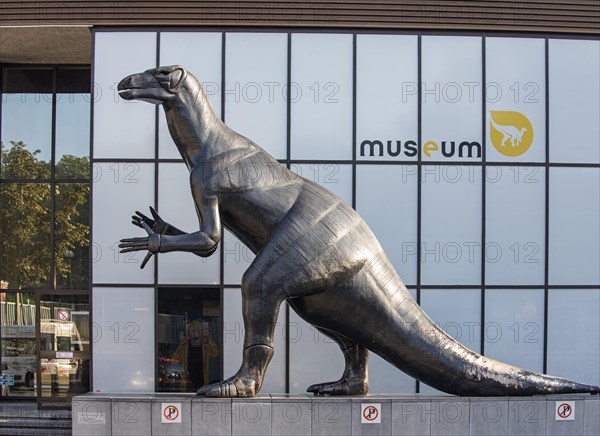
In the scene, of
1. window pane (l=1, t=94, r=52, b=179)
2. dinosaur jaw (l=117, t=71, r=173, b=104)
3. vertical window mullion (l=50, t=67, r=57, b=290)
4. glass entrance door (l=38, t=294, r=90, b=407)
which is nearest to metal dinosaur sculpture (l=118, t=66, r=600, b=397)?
dinosaur jaw (l=117, t=71, r=173, b=104)

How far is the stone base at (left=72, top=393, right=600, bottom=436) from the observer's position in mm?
7355

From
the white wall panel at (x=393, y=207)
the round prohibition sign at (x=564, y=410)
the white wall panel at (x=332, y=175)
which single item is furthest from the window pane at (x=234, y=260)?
the round prohibition sign at (x=564, y=410)

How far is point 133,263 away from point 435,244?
17.2 ft

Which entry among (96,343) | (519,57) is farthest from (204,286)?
(519,57)

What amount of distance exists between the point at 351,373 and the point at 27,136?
10.8 m

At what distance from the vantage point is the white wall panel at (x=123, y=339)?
42.7ft

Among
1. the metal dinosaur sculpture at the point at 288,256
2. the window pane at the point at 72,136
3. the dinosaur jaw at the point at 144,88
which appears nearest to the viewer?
the metal dinosaur sculpture at the point at 288,256

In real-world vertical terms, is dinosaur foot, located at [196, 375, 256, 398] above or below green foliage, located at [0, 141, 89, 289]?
below

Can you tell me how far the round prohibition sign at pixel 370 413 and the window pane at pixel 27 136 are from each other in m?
10.8

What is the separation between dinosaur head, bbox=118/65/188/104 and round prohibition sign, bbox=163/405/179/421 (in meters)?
3.02

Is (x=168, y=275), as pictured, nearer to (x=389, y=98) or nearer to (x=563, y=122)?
(x=389, y=98)

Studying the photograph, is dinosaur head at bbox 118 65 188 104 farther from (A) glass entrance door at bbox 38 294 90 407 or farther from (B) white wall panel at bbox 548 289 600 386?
(A) glass entrance door at bbox 38 294 90 407

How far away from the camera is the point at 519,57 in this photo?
13.5 metres

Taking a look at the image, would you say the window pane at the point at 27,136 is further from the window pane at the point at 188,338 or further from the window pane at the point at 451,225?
the window pane at the point at 451,225
